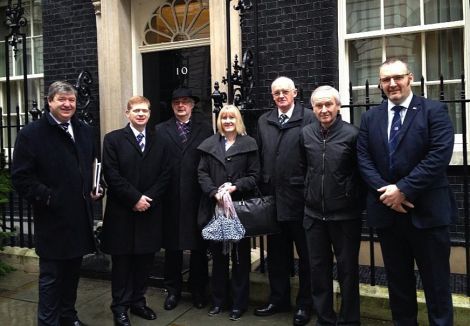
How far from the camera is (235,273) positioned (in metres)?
4.18

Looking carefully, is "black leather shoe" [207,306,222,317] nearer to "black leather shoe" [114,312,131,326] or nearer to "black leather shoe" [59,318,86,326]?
"black leather shoe" [114,312,131,326]

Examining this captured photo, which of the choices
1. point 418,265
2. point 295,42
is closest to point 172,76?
point 295,42

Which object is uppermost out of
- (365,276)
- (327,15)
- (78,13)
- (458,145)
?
(78,13)

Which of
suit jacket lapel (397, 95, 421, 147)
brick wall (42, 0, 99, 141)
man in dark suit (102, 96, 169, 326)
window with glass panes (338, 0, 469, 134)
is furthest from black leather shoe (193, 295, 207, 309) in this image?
brick wall (42, 0, 99, 141)

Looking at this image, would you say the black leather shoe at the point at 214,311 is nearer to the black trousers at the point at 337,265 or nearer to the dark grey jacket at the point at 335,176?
the black trousers at the point at 337,265

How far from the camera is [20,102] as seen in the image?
8.36 m

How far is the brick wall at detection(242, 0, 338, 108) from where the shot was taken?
5.87m

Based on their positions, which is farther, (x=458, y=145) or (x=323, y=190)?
(x=458, y=145)

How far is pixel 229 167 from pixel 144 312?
1.47 meters

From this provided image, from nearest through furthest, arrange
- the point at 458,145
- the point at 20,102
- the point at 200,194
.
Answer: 1. the point at 200,194
2. the point at 458,145
3. the point at 20,102

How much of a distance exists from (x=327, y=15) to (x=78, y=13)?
12.1ft

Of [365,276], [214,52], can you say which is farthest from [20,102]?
[365,276]

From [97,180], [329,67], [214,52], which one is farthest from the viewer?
[214,52]

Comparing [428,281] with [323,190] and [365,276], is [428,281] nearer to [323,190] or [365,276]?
[323,190]
